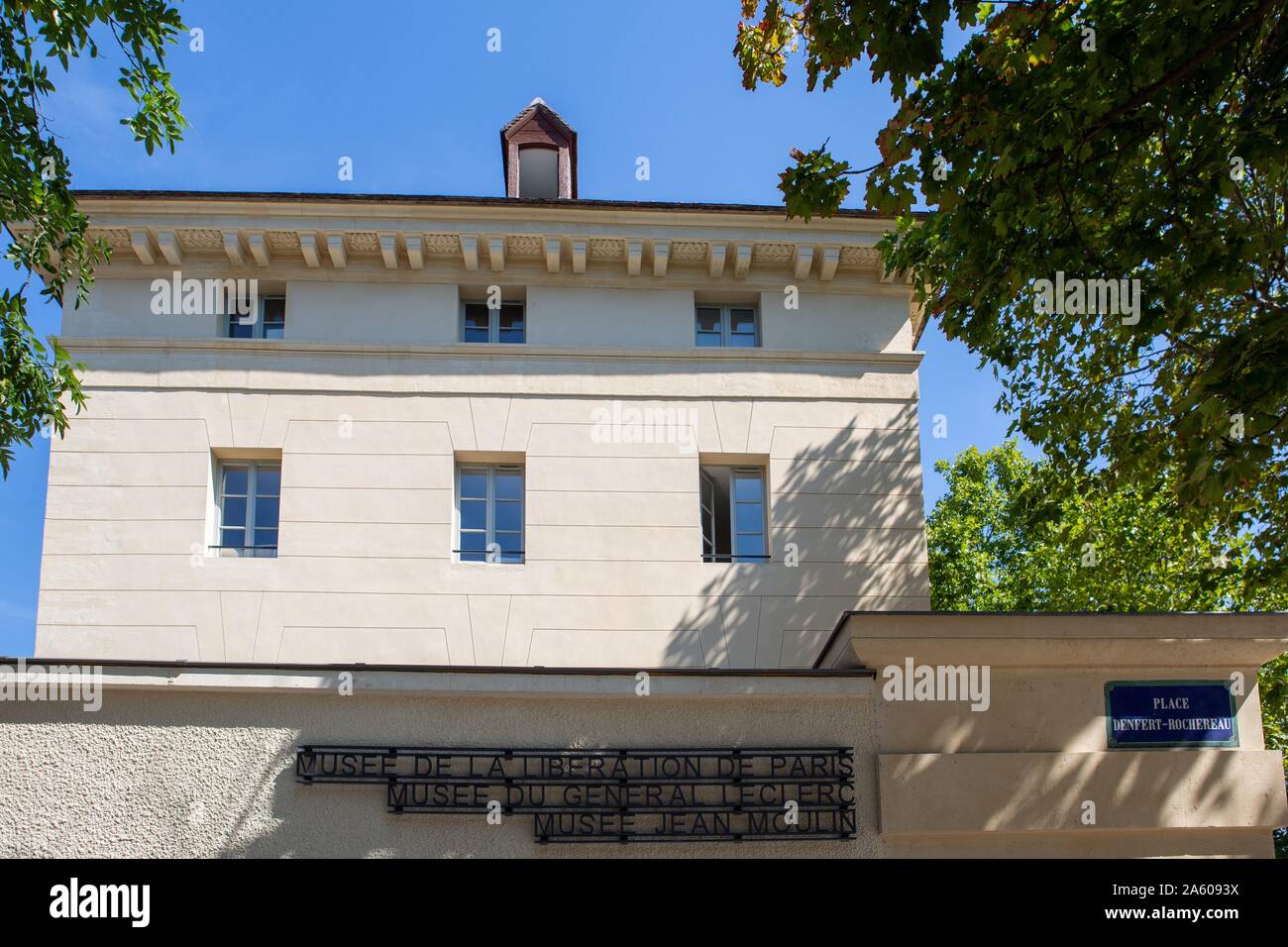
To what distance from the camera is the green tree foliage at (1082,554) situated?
16.0 meters

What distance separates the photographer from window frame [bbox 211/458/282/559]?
15.7 m

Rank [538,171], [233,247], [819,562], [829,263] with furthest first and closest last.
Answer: [538,171], [829,263], [233,247], [819,562]

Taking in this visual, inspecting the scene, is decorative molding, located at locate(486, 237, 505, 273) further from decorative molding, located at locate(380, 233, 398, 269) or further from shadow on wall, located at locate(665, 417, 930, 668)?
shadow on wall, located at locate(665, 417, 930, 668)

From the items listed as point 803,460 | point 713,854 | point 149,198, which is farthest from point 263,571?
point 713,854

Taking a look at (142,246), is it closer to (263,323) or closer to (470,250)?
(263,323)

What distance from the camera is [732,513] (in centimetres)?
1641

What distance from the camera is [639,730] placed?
9773 mm

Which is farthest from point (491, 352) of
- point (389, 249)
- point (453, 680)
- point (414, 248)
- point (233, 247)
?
point (453, 680)

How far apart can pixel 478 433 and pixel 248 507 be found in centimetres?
315

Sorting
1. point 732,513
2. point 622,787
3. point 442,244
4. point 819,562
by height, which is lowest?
point 622,787

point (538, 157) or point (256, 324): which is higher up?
point (538, 157)

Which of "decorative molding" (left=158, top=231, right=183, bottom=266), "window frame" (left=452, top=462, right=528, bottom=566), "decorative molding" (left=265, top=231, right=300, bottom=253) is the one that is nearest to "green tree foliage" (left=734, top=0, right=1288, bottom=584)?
"window frame" (left=452, top=462, right=528, bottom=566)

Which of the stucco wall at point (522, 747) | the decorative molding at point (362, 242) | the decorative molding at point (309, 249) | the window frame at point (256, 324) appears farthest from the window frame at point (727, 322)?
the stucco wall at point (522, 747)

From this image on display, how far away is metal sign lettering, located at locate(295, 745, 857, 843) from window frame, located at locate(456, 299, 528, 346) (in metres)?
8.20
